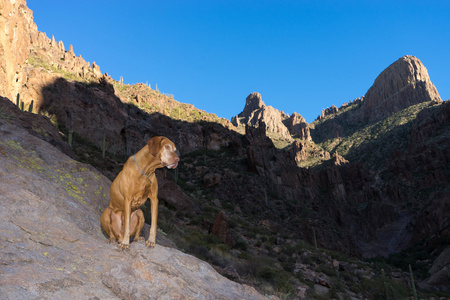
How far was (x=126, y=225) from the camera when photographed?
421cm

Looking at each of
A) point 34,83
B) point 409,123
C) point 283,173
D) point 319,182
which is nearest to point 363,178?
point 319,182

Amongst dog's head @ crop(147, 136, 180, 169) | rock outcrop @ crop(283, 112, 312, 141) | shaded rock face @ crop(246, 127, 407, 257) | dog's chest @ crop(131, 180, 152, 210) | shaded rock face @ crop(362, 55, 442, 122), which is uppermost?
shaded rock face @ crop(362, 55, 442, 122)

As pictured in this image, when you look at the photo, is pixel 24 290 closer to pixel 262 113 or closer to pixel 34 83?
pixel 34 83

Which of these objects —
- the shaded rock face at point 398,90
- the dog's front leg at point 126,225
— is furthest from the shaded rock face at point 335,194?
the shaded rock face at point 398,90

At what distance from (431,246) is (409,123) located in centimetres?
6889

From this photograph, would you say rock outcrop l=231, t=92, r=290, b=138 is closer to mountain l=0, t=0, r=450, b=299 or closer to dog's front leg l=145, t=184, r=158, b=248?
mountain l=0, t=0, r=450, b=299

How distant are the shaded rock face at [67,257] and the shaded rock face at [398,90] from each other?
6018 inches

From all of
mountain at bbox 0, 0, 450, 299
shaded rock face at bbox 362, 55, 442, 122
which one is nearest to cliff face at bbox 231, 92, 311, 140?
shaded rock face at bbox 362, 55, 442, 122

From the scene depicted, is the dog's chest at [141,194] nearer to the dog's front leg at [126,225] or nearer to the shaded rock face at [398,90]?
the dog's front leg at [126,225]

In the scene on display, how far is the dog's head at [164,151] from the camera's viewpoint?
4.15 m

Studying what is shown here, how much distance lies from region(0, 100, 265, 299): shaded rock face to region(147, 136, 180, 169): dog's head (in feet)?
4.29

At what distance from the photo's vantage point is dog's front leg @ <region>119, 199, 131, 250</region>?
164 inches

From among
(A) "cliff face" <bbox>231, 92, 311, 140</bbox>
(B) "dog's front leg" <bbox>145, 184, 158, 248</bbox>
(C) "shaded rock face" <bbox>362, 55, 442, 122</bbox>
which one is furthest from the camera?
(A) "cliff face" <bbox>231, 92, 311, 140</bbox>

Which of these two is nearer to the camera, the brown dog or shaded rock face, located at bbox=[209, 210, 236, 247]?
the brown dog
